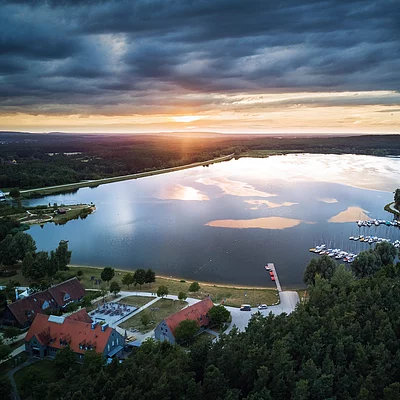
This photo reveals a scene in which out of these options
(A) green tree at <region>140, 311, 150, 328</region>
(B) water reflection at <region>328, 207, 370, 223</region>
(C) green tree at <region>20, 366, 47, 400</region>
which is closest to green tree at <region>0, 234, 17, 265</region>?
(A) green tree at <region>140, 311, 150, 328</region>

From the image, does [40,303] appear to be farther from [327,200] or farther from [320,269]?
[327,200]

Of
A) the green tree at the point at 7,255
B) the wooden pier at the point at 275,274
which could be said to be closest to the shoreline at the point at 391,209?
the wooden pier at the point at 275,274

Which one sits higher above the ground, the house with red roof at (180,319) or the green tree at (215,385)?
the green tree at (215,385)

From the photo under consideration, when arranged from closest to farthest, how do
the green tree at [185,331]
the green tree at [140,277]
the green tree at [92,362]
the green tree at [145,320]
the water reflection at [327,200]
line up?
the green tree at [92,362]
the green tree at [185,331]
the green tree at [145,320]
the green tree at [140,277]
the water reflection at [327,200]

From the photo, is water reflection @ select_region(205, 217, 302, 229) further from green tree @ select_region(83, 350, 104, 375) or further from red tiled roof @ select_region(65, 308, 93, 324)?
green tree @ select_region(83, 350, 104, 375)

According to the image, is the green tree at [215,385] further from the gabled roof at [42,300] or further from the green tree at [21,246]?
the green tree at [21,246]

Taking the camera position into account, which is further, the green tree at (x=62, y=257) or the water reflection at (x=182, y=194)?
the water reflection at (x=182, y=194)

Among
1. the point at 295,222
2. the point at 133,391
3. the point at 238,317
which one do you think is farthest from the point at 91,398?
the point at 295,222

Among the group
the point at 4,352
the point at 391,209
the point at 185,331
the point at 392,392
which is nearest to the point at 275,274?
the point at 185,331
